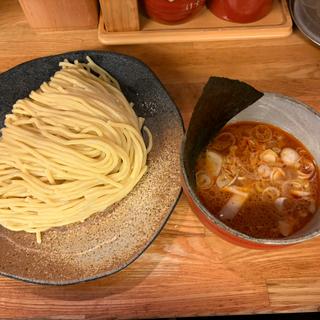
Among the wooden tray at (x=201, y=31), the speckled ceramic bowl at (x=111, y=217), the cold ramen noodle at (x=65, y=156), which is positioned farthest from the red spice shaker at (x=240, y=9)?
the cold ramen noodle at (x=65, y=156)

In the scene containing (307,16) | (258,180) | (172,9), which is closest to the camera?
(258,180)

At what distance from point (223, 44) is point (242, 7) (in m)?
0.12

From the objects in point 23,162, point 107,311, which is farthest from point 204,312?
point 23,162

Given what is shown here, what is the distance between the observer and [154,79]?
3.22 ft

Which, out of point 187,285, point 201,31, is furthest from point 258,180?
point 201,31

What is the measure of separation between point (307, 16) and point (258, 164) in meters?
0.63

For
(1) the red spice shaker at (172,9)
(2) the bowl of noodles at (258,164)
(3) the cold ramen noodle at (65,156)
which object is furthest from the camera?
(1) the red spice shaker at (172,9)

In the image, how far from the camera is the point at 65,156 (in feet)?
2.94

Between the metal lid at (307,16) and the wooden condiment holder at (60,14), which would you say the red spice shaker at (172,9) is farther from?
the metal lid at (307,16)

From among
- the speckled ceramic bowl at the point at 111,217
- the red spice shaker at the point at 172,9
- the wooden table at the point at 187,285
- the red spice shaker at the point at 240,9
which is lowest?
the wooden table at the point at 187,285

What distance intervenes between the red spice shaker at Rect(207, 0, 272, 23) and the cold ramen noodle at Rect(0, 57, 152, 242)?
0.45m

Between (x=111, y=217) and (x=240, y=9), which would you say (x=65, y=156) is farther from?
(x=240, y=9)

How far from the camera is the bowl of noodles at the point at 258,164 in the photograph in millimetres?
752

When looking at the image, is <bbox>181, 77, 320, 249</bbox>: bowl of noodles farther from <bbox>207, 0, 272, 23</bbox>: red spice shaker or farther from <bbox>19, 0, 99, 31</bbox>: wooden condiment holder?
<bbox>19, 0, 99, 31</bbox>: wooden condiment holder
